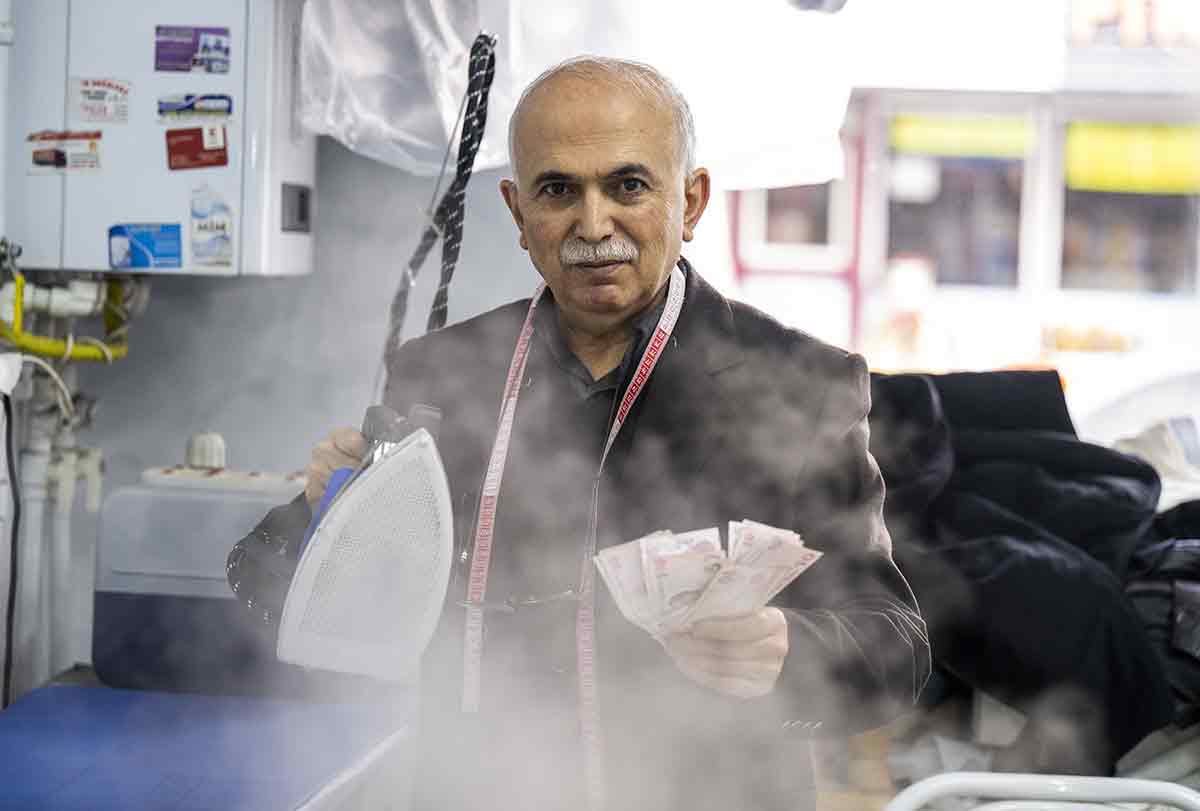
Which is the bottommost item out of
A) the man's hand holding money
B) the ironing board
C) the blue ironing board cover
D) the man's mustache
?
the blue ironing board cover

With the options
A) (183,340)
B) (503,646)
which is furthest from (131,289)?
(503,646)

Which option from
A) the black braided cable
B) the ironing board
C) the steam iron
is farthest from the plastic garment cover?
the ironing board

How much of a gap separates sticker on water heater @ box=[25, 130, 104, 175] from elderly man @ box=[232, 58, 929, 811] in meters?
1.07

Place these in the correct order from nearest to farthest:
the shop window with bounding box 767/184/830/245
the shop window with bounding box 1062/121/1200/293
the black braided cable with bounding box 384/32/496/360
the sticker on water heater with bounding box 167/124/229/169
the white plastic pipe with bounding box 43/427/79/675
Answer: the black braided cable with bounding box 384/32/496/360 → the sticker on water heater with bounding box 167/124/229/169 → the white plastic pipe with bounding box 43/427/79/675 → the shop window with bounding box 1062/121/1200/293 → the shop window with bounding box 767/184/830/245

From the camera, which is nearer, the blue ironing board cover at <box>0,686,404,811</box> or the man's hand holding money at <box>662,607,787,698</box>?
the man's hand holding money at <box>662,607,787,698</box>

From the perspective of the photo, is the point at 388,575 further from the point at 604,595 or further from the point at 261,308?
the point at 261,308

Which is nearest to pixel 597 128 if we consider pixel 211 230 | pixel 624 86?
pixel 624 86

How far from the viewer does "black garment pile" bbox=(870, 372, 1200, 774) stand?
2.18 meters

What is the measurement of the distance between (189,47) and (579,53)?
0.62 m

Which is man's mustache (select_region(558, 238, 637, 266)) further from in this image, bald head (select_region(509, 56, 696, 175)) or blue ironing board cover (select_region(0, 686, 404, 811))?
blue ironing board cover (select_region(0, 686, 404, 811))

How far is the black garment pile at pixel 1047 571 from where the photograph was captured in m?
2.18

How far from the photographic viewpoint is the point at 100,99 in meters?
2.23

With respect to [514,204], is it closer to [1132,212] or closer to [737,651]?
[737,651]

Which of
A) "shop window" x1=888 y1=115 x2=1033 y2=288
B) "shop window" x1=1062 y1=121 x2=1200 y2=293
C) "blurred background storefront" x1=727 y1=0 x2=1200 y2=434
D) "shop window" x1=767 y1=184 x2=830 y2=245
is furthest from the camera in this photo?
"shop window" x1=767 y1=184 x2=830 y2=245
